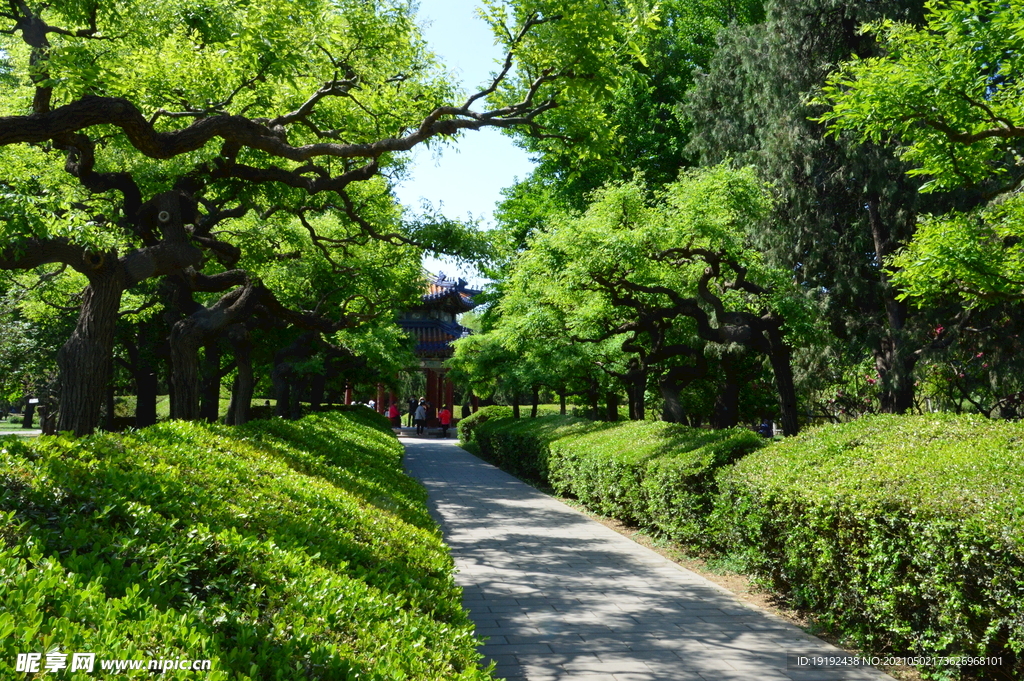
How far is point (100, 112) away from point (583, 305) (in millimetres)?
10478

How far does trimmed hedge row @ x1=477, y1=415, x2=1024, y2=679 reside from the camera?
Answer: 4.63m

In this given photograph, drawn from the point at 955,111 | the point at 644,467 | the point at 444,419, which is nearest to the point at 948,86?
the point at 955,111

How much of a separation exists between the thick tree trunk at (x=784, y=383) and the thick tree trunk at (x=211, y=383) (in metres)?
15.1

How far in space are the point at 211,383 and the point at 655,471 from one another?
18.0m

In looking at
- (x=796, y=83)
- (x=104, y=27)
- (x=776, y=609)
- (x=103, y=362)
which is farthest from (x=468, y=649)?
(x=796, y=83)

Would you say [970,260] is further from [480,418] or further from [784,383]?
[480,418]

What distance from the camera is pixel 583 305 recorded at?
15539 millimetres

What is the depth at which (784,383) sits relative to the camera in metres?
11.8

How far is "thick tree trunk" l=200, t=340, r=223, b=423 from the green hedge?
1676 cm

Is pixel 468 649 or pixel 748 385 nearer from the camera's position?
pixel 468 649

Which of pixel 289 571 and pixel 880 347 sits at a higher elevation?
pixel 880 347

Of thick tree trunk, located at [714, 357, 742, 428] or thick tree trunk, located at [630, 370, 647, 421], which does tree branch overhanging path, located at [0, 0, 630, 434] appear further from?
thick tree trunk, located at [714, 357, 742, 428]

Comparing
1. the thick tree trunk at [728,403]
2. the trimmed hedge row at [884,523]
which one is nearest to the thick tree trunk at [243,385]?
the trimmed hedge row at [884,523]

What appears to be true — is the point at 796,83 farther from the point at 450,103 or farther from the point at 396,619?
the point at 396,619
